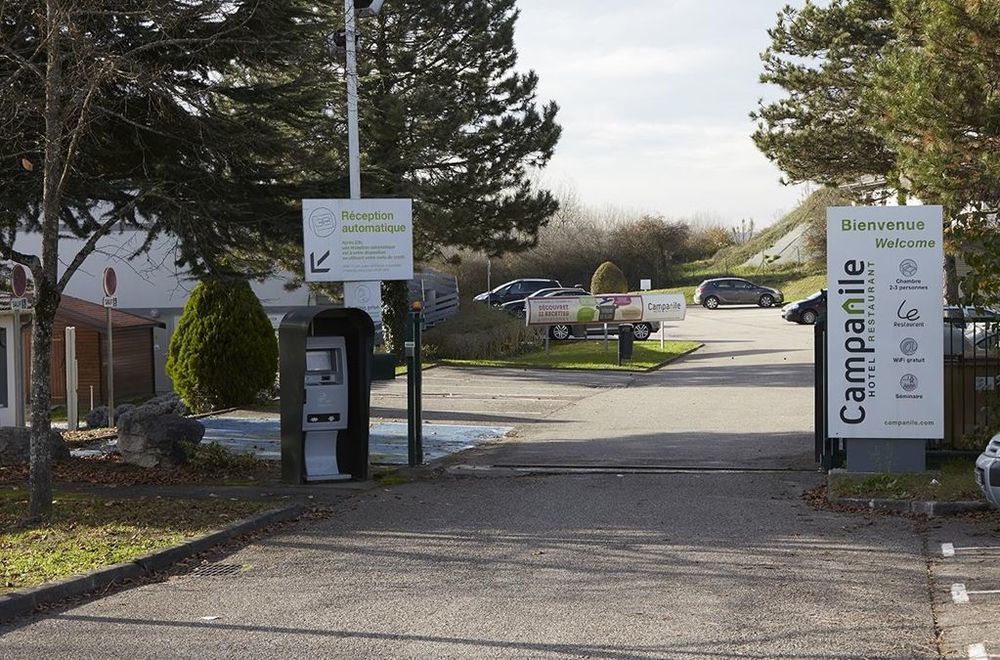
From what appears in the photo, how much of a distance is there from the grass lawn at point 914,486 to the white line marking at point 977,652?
4563mm

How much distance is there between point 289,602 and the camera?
7754 millimetres

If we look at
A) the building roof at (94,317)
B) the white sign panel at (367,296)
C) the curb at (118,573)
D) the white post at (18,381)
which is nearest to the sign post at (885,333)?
the curb at (118,573)

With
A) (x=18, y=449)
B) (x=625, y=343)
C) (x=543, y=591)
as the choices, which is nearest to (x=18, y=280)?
(x=18, y=449)

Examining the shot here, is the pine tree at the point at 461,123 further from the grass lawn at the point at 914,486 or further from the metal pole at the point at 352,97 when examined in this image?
the grass lawn at the point at 914,486

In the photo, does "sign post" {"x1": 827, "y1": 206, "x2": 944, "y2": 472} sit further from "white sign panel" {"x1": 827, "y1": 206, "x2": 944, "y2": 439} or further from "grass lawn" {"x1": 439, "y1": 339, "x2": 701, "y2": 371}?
"grass lawn" {"x1": 439, "y1": 339, "x2": 701, "y2": 371}

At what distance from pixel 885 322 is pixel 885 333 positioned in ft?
0.35

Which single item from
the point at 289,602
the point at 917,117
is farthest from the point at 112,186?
the point at 917,117

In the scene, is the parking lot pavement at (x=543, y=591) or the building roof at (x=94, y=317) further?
the building roof at (x=94, y=317)

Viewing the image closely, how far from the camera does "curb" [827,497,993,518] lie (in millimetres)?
10555

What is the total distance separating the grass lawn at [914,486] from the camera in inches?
431

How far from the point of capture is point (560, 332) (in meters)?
39.2

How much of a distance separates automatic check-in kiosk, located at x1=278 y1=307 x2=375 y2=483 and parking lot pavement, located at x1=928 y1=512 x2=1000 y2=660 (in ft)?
19.3

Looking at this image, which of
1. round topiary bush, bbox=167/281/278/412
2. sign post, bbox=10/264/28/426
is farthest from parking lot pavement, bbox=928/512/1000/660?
round topiary bush, bbox=167/281/278/412

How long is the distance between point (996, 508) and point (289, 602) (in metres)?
5.99
